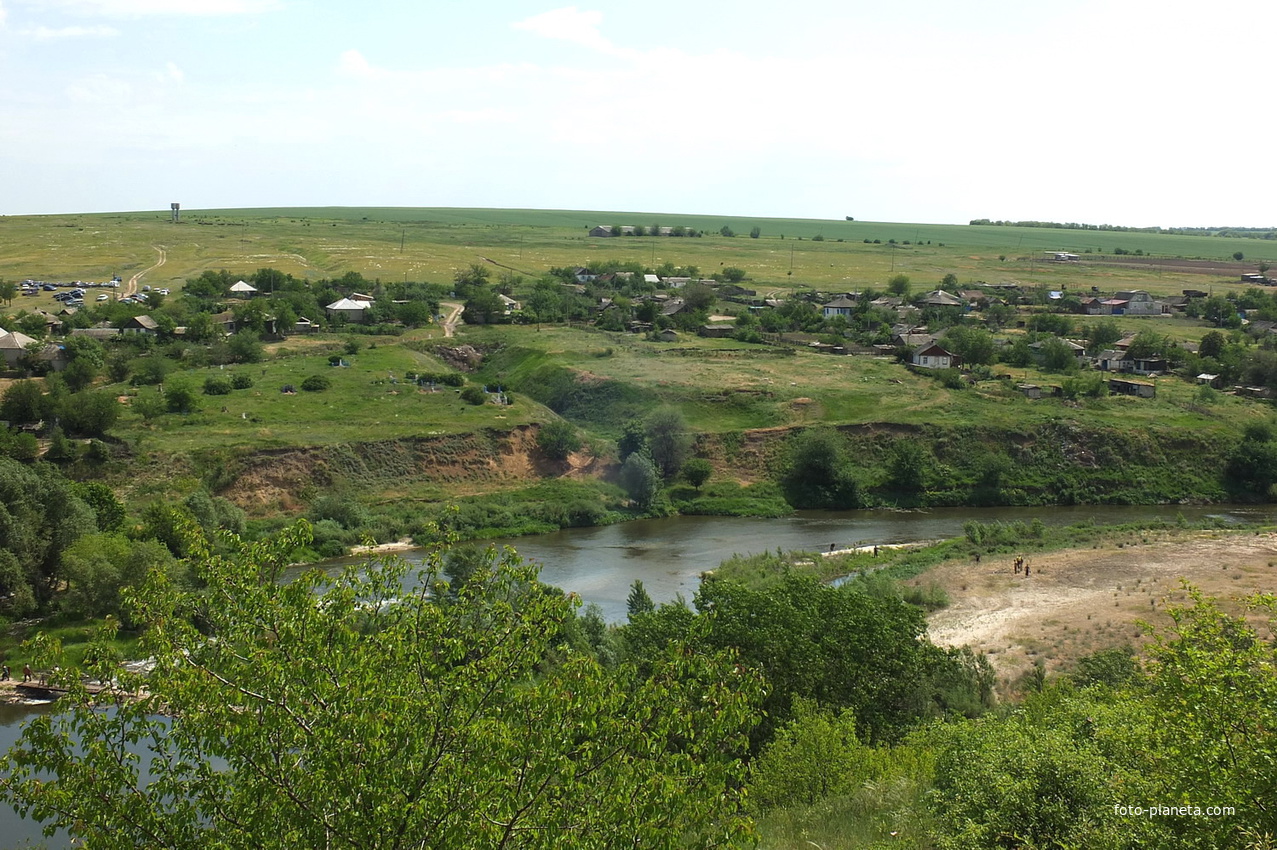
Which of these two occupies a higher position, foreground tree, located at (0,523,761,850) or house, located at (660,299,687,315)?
foreground tree, located at (0,523,761,850)

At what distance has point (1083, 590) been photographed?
31.6 m

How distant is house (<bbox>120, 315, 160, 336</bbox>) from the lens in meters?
57.7

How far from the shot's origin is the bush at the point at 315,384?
48688mm

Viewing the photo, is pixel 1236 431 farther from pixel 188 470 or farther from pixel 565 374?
pixel 188 470

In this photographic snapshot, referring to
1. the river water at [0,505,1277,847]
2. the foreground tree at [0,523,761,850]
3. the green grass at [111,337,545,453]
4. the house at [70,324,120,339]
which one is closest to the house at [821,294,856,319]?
the green grass at [111,337,545,453]

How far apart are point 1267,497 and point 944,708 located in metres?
35.1

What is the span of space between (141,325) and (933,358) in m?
45.6

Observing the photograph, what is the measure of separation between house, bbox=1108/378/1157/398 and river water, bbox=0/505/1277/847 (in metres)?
11.2

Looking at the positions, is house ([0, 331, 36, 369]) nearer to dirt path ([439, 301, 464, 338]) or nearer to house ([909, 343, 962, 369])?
dirt path ([439, 301, 464, 338])

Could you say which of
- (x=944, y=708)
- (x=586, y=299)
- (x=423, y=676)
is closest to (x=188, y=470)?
(x=944, y=708)

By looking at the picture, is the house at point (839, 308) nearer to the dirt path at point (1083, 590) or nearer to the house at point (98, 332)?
the dirt path at point (1083, 590)

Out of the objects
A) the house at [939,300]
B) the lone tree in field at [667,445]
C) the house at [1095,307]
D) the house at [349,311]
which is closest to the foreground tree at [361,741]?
the lone tree in field at [667,445]

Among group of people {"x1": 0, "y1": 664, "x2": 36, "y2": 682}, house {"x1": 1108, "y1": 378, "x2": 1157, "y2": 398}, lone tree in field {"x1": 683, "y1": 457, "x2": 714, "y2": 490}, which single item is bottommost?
group of people {"x1": 0, "y1": 664, "x2": 36, "y2": 682}

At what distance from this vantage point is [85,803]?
744 cm
